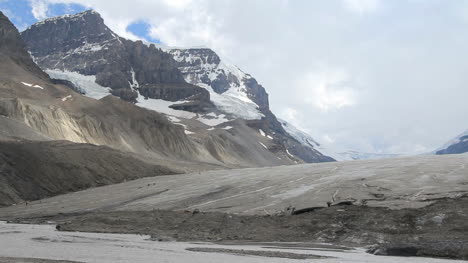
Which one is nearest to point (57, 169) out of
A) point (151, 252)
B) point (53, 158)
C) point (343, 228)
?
point (53, 158)

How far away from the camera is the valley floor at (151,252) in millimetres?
18156

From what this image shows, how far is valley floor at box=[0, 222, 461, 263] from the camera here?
18.2m

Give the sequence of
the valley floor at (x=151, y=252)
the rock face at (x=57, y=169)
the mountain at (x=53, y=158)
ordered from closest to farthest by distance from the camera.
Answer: the valley floor at (x=151, y=252) < the rock face at (x=57, y=169) < the mountain at (x=53, y=158)

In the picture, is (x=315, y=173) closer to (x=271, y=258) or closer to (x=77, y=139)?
(x=271, y=258)

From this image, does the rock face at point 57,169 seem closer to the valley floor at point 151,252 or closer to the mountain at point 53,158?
the mountain at point 53,158

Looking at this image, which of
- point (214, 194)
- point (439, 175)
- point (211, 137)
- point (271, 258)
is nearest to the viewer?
point (271, 258)

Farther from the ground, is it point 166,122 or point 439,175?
point 166,122

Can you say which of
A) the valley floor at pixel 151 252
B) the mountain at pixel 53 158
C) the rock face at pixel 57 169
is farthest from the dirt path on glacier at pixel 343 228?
the rock face at pixel 57 169

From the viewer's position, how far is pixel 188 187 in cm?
5572

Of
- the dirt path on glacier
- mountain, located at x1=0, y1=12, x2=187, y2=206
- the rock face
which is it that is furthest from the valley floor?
the rock face

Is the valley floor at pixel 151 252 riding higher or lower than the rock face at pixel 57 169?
lower

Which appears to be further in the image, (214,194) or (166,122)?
(166,122)

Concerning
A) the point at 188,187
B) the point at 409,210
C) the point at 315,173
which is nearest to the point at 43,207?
the point at 188,187

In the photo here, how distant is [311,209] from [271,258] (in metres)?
13.1
